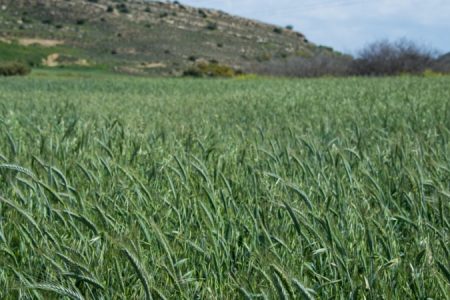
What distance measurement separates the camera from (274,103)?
11.1 metres

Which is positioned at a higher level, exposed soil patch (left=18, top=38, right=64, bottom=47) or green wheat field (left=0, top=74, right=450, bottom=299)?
green wheat field (left=0, top=74, right=450, bottom=299)

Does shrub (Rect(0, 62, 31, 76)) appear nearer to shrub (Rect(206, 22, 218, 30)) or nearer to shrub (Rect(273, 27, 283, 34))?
shrub (Rect(206, 22, 218, 30))

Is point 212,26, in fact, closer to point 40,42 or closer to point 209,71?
point 40,42

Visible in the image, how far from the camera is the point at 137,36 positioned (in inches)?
2965

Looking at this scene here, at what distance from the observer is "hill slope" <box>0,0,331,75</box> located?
65.6m

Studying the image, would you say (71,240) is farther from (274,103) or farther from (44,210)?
(274,103)

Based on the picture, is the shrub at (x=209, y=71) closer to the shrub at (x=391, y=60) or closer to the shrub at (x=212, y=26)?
the shrub at (x=391, y=60)

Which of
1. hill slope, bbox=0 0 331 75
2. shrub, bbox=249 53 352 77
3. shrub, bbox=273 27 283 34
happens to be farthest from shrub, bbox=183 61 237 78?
shrub, bbox=273 27 283 34

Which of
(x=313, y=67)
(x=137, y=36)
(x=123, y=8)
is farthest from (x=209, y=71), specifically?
(x=123, y=8)

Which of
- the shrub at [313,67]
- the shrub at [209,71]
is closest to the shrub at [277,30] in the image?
the shrub at [209,71]

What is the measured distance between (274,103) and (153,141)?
20.4 ft

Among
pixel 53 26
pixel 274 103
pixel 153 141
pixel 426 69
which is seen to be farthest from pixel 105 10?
pixel 153 141

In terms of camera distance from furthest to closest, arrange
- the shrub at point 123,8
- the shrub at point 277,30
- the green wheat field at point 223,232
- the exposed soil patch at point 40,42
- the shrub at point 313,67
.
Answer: the shrub at point 277,30 → the shrub at point 123,8 → the exposed soil patch at point 40,42 → the shrub at point 313,67 → the green wheat field at point 223,232

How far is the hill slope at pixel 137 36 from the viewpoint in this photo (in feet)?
215
